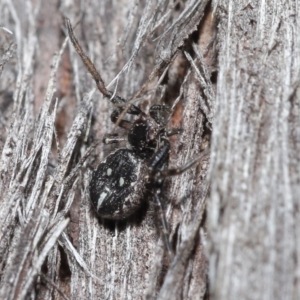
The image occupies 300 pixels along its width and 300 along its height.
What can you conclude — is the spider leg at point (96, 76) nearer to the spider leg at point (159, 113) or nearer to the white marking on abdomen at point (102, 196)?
the spider leg at point (159, 113)

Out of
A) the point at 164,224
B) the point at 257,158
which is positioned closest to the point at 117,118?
the point at 164,224

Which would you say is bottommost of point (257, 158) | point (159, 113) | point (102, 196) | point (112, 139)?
point (102, 196)

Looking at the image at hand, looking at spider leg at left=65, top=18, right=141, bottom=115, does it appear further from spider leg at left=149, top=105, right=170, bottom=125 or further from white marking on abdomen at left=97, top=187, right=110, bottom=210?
white marking on abdomen at left=97, top=187, right=110, bottom=210

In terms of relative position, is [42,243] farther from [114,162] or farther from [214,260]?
[214,260]

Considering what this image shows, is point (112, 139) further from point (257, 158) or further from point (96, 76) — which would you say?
point (257, 158)

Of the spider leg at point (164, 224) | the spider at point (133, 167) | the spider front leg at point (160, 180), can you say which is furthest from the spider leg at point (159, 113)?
the spider leg at point (164, 224)

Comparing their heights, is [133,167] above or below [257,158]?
above
